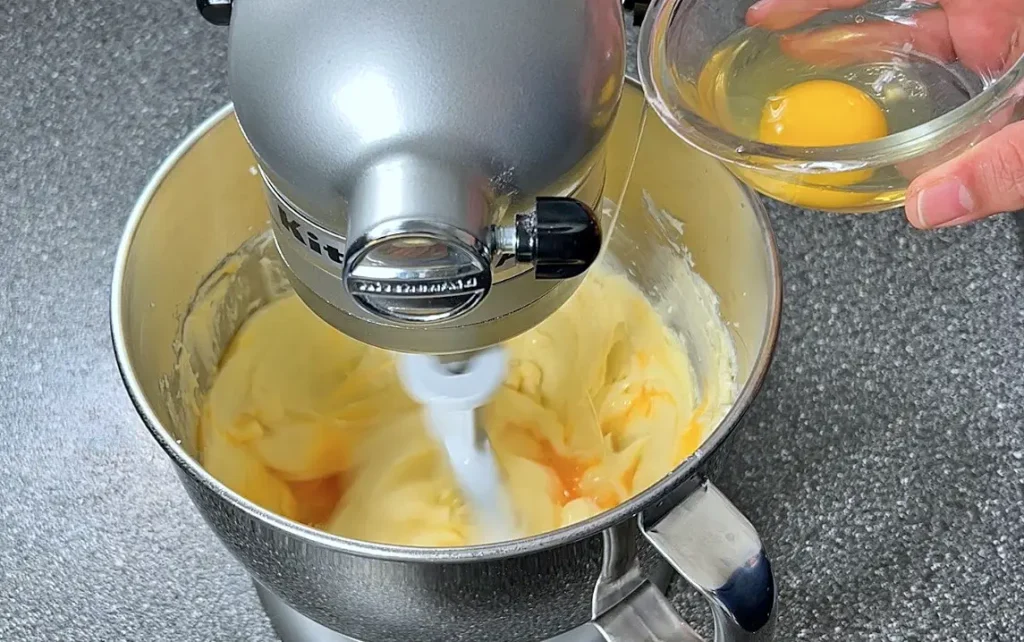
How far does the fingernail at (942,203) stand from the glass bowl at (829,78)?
11 mm

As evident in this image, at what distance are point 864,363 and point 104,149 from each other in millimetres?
591

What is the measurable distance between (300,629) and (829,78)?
0.43m

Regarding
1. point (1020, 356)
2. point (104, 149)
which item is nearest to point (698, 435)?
point (1020, 356)

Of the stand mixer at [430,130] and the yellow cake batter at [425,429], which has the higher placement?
the stand mixer at [430,130]

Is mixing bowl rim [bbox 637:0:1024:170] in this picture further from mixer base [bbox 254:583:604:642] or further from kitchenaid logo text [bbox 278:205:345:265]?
mixer base [bbox 254:583:604:642]

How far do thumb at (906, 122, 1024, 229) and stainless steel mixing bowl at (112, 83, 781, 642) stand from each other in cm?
8

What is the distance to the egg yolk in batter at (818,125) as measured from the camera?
0.52 metres

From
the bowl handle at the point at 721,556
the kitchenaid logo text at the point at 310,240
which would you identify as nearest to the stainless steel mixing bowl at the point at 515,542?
the bowl handle at the point at 721,556

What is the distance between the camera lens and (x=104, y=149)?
2.82ft

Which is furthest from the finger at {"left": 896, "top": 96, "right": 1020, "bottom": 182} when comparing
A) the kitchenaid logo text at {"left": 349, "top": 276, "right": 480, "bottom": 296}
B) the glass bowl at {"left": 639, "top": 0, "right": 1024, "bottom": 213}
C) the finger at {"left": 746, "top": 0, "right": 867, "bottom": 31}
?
the kitchenaid logo text at {"left": 349, "top": 276, "right": 480, "bottom": 296}

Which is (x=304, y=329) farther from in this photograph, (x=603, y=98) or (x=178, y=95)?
(x=603, y=98)

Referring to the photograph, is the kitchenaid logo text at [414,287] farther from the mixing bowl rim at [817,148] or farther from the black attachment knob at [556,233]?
the mixing bowl rim at [817,148]

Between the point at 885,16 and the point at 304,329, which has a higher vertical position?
the point at 885,16

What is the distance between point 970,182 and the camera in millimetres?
540
